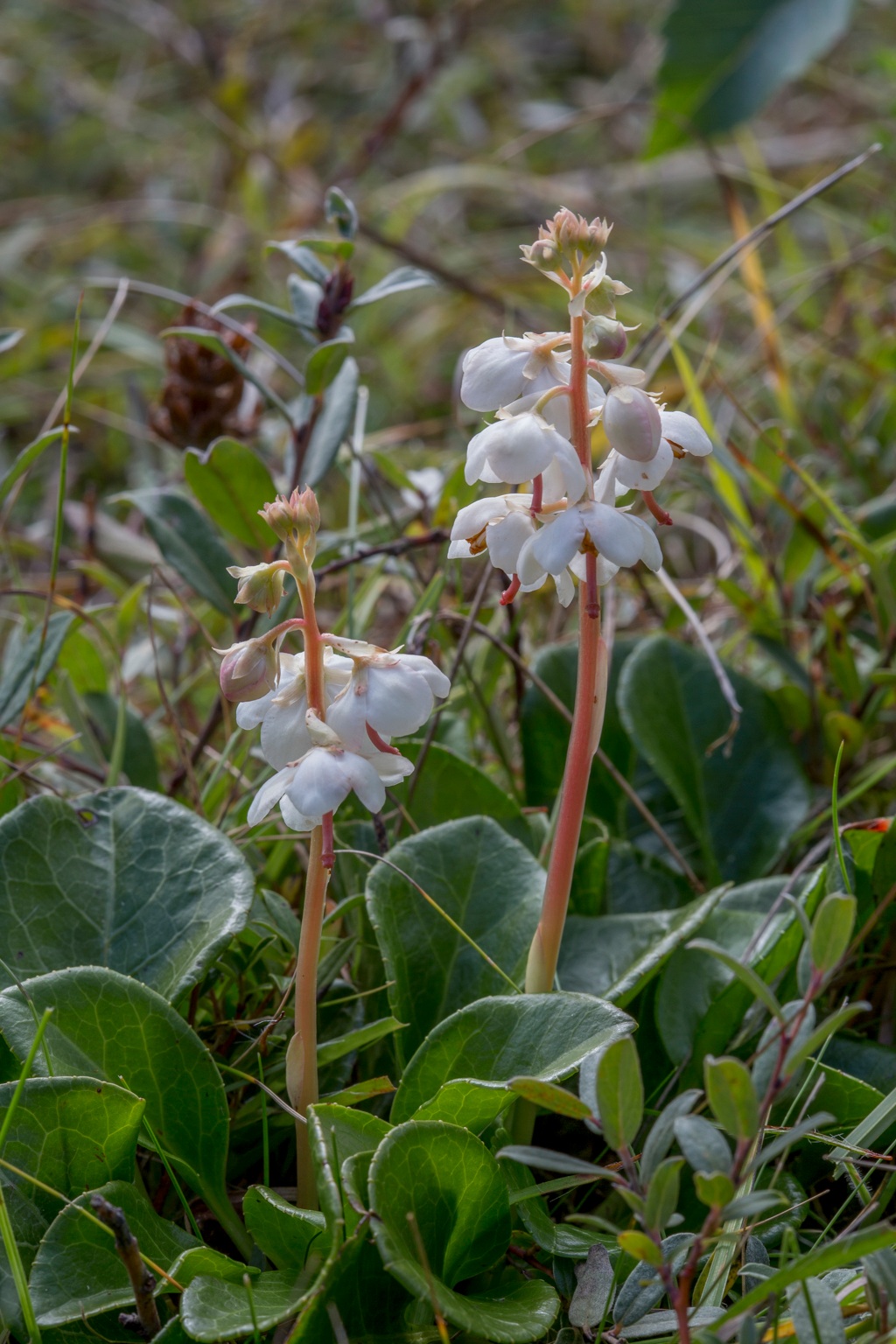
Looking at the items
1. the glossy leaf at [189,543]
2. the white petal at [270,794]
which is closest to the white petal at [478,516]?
the white petal at [270,794]

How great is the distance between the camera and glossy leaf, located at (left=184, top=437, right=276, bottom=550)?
138 cm

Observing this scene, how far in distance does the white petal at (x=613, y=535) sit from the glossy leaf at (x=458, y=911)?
43cm

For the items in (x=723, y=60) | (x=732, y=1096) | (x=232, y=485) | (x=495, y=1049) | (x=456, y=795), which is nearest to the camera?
(x=732, y=1096)

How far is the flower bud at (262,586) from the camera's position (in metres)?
0.77

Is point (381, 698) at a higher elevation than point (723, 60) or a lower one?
lower

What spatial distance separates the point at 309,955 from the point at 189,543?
75cm

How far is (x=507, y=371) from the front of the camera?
80 cm

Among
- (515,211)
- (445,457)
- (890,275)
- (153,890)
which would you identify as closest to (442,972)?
(153,890)

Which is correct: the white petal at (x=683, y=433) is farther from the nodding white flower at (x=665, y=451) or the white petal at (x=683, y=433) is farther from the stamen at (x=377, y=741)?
the stamen at (x=377, y=741)

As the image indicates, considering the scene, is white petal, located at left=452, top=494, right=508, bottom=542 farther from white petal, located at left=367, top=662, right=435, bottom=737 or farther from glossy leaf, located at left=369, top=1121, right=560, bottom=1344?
glossy leaf, located at left=369, top=1121, right=560, bottom=1344

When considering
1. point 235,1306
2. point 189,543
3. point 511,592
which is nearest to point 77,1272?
point 235,1306

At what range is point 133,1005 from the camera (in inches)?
37.1

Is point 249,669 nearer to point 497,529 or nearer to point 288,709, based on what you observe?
point 288,709

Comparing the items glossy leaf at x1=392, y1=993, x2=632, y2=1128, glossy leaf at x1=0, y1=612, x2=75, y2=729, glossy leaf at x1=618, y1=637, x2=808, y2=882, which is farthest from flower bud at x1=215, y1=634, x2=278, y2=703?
glossy leaf at x1=618, y1=637, x2=808, y2=882
